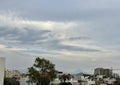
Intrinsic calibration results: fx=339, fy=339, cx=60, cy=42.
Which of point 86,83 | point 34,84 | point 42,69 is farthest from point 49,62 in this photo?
point 86,83

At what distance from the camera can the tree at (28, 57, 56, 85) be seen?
3243 inches

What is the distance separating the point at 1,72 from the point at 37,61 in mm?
52520

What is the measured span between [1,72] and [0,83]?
1.02 m

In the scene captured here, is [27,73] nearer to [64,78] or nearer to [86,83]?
[64,78]

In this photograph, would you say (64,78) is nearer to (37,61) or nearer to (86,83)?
(86,83)

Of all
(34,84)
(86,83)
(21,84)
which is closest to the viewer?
(34,84)

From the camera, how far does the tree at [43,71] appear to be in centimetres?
8238

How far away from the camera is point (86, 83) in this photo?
4887 inches

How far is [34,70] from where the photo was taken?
8331 centimetres

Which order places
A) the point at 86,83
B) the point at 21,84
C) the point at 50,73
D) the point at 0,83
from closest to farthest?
the point at 0,83, the point at 50,73, the point at 21,84, the point at 86,83

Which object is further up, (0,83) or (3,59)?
(3,59)

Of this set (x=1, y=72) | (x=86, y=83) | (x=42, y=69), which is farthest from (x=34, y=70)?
(x=1, y=72)

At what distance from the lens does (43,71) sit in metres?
83.3

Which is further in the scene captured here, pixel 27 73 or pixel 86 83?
pixel 86 83
